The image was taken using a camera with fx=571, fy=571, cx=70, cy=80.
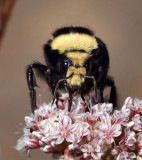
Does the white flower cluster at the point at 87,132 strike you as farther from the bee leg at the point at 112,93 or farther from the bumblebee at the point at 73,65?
the bee leg at the point at 112,93

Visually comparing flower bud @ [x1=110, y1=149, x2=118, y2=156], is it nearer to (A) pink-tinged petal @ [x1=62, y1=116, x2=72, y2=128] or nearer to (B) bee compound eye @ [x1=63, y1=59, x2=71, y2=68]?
(A) pink-tinged petal @ [x1=62, y1=116, x2=72, y2=128]

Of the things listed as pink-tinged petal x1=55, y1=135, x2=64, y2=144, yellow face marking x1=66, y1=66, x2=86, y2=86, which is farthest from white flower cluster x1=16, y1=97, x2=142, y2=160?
yellow face marking x1=66, y1=66, x2=86, y2=86

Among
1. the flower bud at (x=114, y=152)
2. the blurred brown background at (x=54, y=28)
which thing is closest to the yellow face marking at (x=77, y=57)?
the flower bud at (x=114, y=152)

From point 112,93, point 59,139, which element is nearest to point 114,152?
point 59,139

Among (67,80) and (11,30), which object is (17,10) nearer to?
(11,30)

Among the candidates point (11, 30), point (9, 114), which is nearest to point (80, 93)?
point (9, 114)

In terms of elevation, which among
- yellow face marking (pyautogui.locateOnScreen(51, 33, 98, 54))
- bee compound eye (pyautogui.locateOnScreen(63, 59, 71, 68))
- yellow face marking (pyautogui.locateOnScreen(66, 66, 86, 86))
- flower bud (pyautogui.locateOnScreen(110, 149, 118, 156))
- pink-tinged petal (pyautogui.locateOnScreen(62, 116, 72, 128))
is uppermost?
yellow face marking (pyautogui.locateOnScreen(51, 33, 98, 54))
